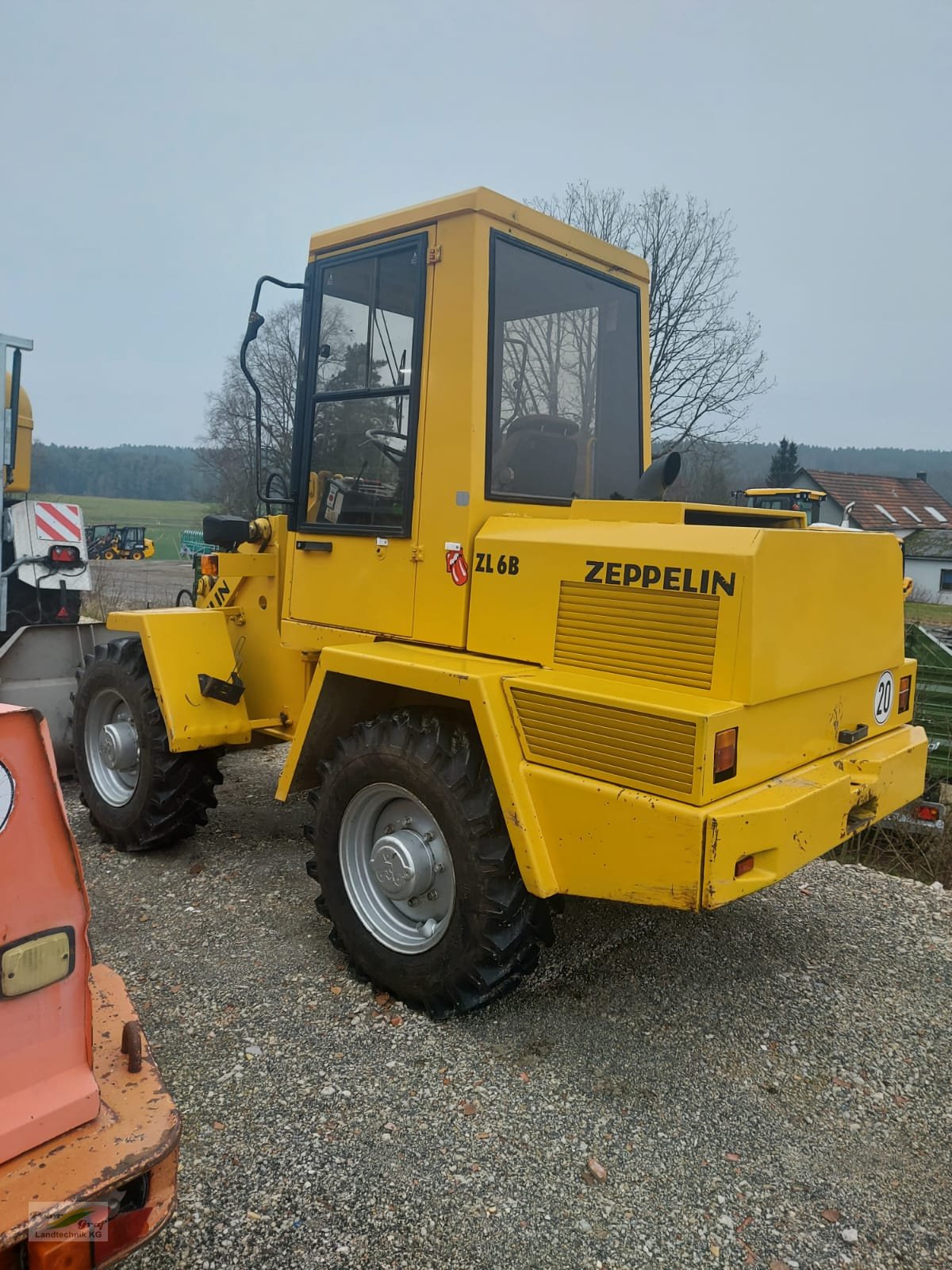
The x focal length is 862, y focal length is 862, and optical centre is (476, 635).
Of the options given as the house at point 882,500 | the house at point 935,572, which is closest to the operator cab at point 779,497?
the house at point 882,500

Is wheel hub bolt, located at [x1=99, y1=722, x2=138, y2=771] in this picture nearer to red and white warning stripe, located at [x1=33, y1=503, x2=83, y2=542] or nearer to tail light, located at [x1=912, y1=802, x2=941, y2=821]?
red and white warning stripe, located at [x1=33, y1=503, x2=83, y2=542]

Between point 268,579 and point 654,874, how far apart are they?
103 inches

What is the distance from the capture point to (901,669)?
3570mm

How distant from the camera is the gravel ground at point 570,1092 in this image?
86.4 inches

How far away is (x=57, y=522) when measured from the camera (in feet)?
20.7

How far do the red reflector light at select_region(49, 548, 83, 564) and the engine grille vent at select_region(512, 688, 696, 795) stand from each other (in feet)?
15.4

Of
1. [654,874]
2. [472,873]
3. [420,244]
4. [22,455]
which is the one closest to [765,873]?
[654,874]

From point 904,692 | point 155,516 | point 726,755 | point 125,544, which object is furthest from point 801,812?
point 155,516

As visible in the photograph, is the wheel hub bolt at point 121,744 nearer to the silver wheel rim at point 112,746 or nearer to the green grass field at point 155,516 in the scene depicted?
the silver wheel rim at point 112,746

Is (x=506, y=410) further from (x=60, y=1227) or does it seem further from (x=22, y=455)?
(x=22, y=455)

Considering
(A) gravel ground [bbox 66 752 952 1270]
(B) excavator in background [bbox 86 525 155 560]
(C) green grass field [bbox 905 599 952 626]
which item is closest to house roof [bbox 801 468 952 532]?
(C) green grass field [bbox 905 599 952 626]

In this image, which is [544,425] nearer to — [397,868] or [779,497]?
[397,868]

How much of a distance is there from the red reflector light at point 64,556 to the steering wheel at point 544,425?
14.0 feet

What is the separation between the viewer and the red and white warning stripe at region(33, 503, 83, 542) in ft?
20.5
